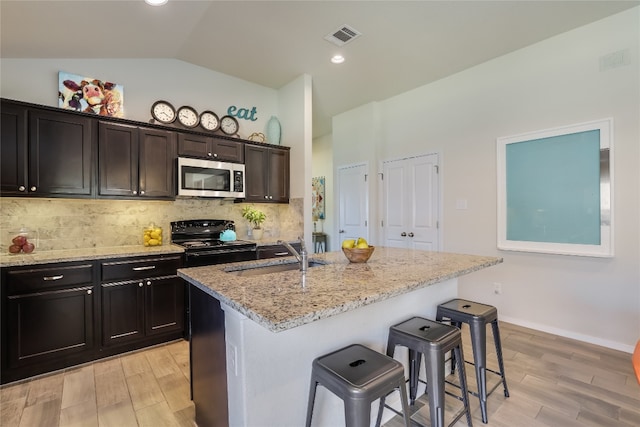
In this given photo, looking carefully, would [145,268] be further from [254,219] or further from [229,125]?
[229,125]

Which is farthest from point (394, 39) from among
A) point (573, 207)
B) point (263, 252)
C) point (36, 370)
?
point (36, 370)

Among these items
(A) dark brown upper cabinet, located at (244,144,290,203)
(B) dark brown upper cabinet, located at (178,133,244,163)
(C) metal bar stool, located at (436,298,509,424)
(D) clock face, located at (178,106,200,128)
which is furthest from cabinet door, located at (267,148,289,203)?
(C) metal bar stool, located at (436,298,509,424)

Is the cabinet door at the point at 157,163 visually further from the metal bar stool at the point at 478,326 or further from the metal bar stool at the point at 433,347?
the metal bar stool at the point at 478,326

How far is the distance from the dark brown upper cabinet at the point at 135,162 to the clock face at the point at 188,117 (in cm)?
39

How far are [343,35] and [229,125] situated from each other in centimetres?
189

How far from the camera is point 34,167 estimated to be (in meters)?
2.59

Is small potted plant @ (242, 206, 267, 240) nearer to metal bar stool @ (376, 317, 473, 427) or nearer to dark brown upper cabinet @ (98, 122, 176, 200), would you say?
dark brown upper cabinet @ (98, 122, 176, 200)

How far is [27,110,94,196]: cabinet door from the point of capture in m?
2.59

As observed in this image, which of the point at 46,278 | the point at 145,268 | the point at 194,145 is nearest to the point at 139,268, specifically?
the point at 145,268

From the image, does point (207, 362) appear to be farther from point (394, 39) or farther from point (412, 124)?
point (412, 124)

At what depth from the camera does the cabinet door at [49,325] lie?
2.30 meters

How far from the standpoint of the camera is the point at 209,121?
3.88 metres

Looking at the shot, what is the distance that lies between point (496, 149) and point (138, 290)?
4.15 meters

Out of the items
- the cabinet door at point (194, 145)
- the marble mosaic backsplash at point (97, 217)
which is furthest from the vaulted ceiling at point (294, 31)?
the marble mosaic backsplash at point (97, 217)
